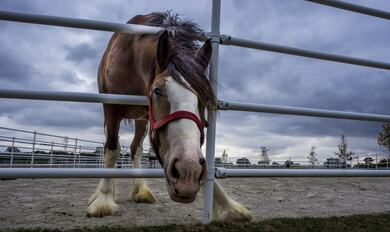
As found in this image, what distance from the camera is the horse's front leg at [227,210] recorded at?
229cm

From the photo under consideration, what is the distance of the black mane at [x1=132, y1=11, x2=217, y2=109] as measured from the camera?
1843 millimetres

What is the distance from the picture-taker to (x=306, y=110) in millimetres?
2533

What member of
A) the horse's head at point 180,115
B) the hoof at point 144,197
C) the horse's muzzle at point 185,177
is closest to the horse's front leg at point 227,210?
the horse's head at point 180,115

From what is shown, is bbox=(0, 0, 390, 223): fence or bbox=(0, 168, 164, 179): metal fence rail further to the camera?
bbox=(0, 0, 390, 223): fence

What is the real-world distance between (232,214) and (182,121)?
0.97 m

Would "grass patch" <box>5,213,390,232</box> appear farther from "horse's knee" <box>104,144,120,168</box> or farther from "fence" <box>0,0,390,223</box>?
"horse's knee" <box>104,144,120,168</box>

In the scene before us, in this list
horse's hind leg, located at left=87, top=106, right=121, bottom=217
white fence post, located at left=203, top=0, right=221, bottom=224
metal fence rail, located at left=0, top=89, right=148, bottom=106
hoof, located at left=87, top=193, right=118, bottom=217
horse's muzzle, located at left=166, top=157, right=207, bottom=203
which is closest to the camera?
horse's muzzle, located at left=166, top=157, right=207, bottom=203

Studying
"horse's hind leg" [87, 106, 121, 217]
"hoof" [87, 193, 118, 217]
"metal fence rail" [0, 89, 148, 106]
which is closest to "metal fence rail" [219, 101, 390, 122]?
"metal fence rail" [0, 89, 148, 106]

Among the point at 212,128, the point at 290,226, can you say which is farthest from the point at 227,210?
the point at 212,128

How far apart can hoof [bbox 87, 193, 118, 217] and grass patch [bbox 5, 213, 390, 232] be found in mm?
639

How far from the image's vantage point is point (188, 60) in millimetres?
2002

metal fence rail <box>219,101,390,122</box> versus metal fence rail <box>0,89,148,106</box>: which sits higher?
metal fence rail <box>219,101,390,122</box>

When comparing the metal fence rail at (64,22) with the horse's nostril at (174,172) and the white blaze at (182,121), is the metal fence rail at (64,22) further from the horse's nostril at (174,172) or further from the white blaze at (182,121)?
the horse's nostril at (174,172)

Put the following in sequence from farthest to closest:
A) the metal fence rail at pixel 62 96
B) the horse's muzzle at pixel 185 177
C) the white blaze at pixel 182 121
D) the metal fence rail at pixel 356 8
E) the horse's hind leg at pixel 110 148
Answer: the horse's hind leg at pixel 110 148
the metal fence rail at pixel 356 8
the metal fence rail at pixel 62 96
the white blaze at pixel 182 121
the horse's muzzle at pixel 185 177
